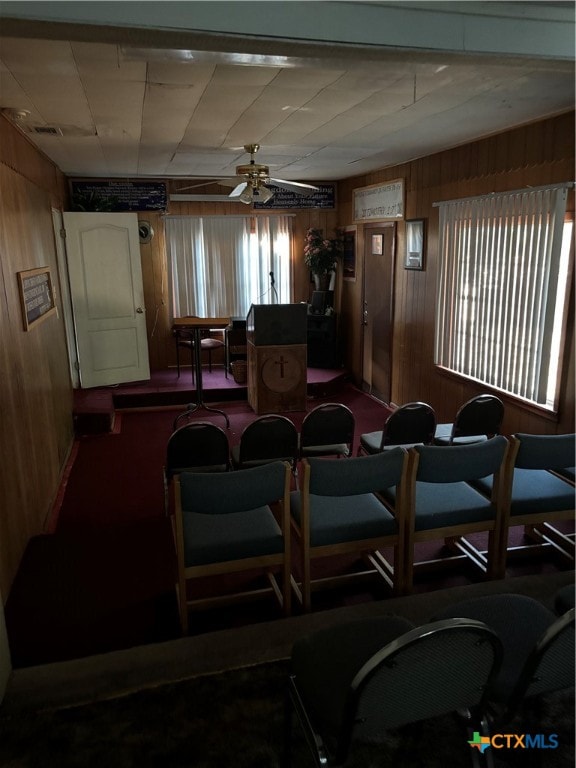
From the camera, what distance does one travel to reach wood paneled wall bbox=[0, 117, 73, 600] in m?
2.91

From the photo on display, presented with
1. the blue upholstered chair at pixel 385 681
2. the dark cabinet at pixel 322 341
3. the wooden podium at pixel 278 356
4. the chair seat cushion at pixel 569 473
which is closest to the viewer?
the blue upholstered chair at pixel 385 681

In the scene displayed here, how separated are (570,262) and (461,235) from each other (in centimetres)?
138

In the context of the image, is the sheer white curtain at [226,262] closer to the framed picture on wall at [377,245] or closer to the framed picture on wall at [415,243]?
the framed picture on wall at [377,245]

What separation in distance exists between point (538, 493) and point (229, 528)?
A: 1.60 meters

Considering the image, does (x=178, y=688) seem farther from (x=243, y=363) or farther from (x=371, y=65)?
(x=243, y=363)

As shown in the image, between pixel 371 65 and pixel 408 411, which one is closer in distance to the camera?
pixel 371 65

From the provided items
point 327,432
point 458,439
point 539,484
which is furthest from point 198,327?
point 539,484

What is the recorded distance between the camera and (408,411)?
3.73 m

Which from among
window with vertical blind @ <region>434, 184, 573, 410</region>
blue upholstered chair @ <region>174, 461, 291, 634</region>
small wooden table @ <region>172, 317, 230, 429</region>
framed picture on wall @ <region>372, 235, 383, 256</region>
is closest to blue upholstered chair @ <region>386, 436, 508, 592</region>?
blue upholstered chair @ <region>174, 461, 291, 634</region>

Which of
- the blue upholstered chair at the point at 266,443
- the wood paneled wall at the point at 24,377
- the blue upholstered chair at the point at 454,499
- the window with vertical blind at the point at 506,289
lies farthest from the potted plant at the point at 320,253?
the blue upholstered chair at the point at 454,499

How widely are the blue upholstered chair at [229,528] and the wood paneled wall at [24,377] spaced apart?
0.95m

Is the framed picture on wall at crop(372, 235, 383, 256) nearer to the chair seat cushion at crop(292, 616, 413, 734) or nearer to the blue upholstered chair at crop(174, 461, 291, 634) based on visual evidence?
the blue upholstered chair at crop(174, 461, 291, 634)

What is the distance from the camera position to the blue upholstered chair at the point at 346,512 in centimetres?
246

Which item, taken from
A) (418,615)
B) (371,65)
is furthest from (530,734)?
(371,65)
